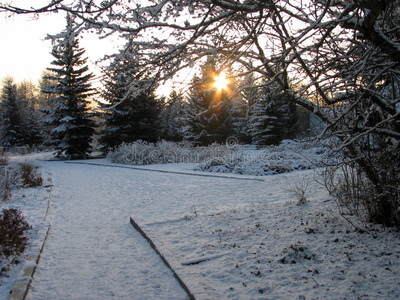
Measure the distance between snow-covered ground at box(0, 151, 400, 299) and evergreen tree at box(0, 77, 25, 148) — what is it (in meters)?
35.9

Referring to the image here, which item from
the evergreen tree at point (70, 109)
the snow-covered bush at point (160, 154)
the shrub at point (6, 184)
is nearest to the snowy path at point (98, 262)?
the shrub at point (6, 184)

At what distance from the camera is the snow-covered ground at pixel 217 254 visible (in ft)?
8.55

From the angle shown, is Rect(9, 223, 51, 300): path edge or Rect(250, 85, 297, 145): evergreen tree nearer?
Rect(9, 223, 51, 300): path edge

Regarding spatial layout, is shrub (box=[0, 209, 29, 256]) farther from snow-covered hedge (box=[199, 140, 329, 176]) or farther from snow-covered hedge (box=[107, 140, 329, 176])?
snow-covered hedge (box=[199, 140, 329, 176])

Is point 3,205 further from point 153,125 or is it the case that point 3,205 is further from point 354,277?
point 153,125

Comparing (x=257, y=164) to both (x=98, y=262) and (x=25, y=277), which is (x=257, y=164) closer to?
(x=98, y=262)

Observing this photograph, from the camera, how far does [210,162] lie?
12.7m

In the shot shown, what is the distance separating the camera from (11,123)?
116ft

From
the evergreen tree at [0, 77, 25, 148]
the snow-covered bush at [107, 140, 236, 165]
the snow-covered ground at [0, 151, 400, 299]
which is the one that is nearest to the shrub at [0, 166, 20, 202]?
the snow-covered ground at [0, 151, 400, 299]

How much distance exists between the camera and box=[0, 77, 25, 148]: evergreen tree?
35.0m

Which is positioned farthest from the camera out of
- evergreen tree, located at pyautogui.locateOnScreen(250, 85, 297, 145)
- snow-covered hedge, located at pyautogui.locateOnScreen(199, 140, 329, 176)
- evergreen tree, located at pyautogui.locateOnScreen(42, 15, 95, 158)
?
evergreen tree, located at pyautogui.locateOnScreen(250, 85, 297, 145)

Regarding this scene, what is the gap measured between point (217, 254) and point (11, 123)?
134 feet

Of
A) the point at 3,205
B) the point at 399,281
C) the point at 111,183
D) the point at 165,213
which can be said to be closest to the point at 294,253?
the point at 399,281

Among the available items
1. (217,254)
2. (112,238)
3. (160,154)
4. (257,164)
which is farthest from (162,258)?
(160,154)
